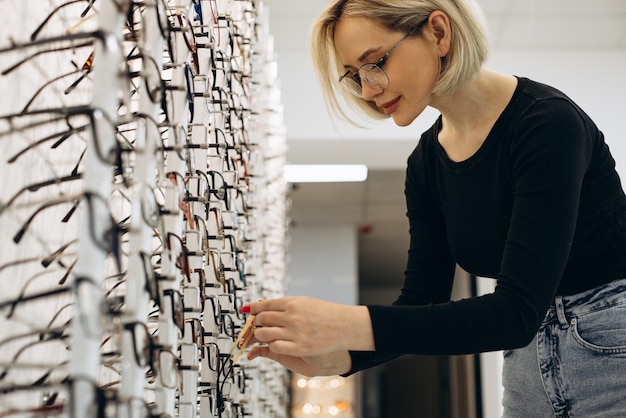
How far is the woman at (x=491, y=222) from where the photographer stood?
3.67 ft

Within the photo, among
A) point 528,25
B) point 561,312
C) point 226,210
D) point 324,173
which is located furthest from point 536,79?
point 561,312

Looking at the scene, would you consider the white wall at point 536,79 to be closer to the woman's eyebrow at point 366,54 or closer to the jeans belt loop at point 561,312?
the woman's eyebrow at point 366,54

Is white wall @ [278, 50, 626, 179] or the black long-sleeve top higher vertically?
white wall @ [278, 50, 626, 179]

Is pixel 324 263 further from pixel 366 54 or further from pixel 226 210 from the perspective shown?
pixel 366 54

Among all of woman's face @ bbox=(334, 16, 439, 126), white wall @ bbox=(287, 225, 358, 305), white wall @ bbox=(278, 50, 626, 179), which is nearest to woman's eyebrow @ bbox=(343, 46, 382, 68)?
woman's face @ bbox=(334, 16, 439, 126)

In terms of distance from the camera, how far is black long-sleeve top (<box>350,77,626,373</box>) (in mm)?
1116

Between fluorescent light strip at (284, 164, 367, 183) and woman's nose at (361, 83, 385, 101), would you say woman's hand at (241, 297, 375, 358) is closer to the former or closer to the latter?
woman's nose at (361, 83, 385, 101)

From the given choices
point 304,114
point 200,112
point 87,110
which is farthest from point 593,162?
point 304,114

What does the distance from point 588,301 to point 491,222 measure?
20 centimetres

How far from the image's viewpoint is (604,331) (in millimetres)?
1219

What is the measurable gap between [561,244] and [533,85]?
0.30 meters

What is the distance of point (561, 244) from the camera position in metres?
1.13

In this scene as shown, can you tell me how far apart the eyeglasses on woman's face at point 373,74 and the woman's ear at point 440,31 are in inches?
0.6

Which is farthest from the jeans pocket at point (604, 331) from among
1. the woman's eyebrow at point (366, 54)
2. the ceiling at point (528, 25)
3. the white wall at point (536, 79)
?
the white wall at point (536, 79)
